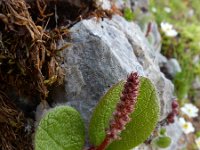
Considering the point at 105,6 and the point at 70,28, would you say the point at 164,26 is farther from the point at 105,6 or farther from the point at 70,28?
the point at 70,28

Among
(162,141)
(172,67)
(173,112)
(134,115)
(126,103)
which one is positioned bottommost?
(172,67)

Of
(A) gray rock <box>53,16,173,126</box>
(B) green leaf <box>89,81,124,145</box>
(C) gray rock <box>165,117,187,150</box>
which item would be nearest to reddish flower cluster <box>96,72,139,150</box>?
(B) green leaf <box>89,81,124,145</box>

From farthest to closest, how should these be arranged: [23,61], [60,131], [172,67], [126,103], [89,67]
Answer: [172,67] → [89,67] → [23,61] → [60,131] → [126,103]

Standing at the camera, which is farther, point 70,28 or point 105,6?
point 105,6

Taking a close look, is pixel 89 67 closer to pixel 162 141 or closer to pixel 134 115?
pixel 134 115

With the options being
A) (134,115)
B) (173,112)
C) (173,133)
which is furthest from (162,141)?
(134,115)

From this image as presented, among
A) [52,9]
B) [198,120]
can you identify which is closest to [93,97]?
[52,9]

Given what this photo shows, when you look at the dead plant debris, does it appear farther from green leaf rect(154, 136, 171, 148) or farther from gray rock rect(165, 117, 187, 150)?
gray rock rect(165, 117, 187, 150)
